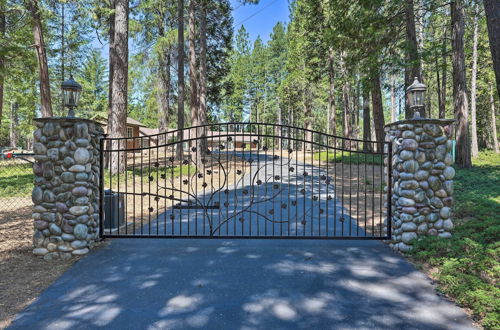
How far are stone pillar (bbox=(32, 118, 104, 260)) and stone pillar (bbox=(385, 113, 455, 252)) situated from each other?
13.8 feet

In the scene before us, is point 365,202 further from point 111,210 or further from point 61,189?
point 61,189

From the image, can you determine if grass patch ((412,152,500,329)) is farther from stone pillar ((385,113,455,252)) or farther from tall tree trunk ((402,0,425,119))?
tall tree trunk ((402,0,425,119))

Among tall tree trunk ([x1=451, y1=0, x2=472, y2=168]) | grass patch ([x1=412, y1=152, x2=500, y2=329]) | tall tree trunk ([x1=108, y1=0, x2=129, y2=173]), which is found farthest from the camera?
tall tree trunk ([x1=451, y1=0, x2=472, y2=168])

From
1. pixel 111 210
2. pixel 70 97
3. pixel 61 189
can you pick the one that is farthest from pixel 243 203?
pixel 70 97

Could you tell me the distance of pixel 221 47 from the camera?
19516mm

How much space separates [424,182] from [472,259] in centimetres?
108

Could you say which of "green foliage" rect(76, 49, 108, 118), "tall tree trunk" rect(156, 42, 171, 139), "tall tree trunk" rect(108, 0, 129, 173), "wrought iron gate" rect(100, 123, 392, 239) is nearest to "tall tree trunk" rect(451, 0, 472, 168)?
"wrought iron gate" rect(100, 123, 392, 239)

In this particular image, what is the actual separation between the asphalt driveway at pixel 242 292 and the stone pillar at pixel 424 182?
535 millimetres

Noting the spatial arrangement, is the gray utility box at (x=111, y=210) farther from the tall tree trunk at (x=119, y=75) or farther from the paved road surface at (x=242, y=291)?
the tall tree trunk at (x=119, y=75)

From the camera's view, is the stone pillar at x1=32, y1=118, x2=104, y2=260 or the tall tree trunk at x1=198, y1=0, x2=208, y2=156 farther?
the tall tree trunk at x1=198, y1=0, x2=208, y2=156

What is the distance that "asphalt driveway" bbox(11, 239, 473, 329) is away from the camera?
2467 millimetres

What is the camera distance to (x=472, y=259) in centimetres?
330

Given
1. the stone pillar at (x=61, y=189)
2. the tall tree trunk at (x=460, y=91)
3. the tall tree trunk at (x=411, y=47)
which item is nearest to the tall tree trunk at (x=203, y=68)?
the tall tree trunk at (x=411, y=47)

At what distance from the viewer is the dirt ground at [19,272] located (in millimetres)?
2770
